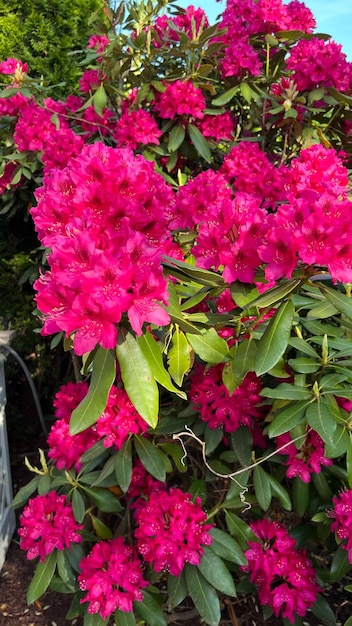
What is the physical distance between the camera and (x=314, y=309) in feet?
4.90

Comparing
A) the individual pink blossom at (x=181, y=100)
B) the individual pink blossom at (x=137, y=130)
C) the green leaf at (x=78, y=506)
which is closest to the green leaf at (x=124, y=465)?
the green leaf at (x=78, y=506)

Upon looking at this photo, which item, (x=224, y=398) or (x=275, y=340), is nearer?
(x=275, y=340)

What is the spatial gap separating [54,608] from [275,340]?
1782 mm

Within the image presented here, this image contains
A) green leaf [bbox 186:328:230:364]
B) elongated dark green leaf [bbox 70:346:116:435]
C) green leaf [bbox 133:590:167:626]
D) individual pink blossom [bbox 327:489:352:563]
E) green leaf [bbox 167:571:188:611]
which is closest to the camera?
elongated dark green leaf [bbox 70:346:116:435]

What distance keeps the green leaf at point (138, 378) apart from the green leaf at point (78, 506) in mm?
984

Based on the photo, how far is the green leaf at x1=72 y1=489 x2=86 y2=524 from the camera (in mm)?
1801

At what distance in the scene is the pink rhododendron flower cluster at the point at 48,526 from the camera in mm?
1823

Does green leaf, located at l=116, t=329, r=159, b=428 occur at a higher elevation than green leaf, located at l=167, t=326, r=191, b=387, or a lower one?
higher

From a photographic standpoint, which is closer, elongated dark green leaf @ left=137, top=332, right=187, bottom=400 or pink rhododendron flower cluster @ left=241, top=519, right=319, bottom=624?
elongated dark green leaf @ left=137, top=332, right=187, bottom=400

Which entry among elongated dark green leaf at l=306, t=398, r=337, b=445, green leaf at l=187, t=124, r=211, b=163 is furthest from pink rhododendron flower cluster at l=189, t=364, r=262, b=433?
green leaf at l=187, t=124, r=211, b=163

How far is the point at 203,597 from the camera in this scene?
1.63 meters

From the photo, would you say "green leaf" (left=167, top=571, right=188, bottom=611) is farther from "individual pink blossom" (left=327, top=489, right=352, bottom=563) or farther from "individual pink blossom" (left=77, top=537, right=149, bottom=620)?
"individual pink blossom" (left=327, top=489, right=352, bottom=563)

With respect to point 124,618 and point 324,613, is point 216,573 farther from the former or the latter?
point 324,613

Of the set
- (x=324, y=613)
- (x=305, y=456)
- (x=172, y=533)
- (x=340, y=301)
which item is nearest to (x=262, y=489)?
(x=305, y=456)
